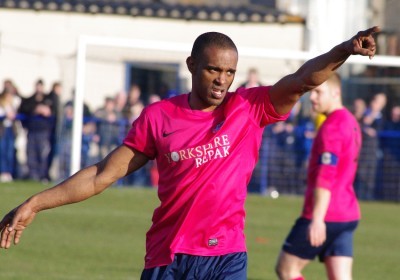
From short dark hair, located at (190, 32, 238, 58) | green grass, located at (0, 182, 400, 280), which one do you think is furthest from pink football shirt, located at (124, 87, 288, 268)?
green grass, located at (0, 182, 400, 280)

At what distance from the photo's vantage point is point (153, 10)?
28750 millimetres

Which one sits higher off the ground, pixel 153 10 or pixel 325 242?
pixel 153 10

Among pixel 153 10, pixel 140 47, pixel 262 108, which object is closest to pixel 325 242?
pixel 262 108

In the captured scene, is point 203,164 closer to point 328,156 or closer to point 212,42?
point 212,42

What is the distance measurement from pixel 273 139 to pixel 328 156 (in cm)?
1265

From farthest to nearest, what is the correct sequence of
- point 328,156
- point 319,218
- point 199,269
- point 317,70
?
point 328,156, point 319,218, point 199,269, point 317,70

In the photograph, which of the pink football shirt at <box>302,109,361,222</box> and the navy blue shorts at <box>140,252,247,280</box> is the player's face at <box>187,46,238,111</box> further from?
the pink football shirt at <box>302,109,361,222</box>

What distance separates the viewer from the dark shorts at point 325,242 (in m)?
9.23

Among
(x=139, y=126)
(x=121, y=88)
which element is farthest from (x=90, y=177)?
(x=121, y=88)

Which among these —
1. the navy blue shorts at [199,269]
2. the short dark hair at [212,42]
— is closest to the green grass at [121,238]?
the navy blue shorts at [199,269]

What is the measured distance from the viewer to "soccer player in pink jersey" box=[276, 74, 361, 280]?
357 inches

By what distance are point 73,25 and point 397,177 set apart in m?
10.4

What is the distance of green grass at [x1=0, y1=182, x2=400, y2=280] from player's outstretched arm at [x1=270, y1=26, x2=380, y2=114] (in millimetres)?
5425

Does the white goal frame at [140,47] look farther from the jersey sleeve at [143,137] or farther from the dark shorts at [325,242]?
the jersey sleeve at [143,137]
